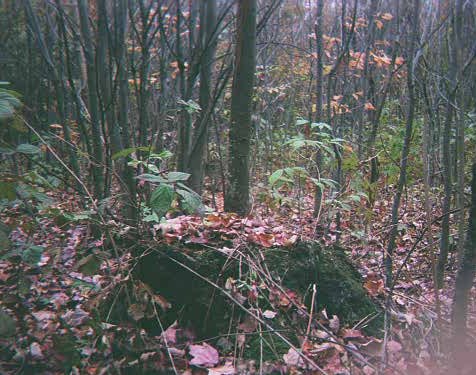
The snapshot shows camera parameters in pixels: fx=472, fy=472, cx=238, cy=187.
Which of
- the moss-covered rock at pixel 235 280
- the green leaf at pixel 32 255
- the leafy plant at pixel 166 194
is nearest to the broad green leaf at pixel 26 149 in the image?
the green leaf at pixel 32 255

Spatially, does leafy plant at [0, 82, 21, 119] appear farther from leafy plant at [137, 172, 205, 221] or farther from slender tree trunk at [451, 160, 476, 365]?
slender tree trunk at [451, 160, 476, 365]

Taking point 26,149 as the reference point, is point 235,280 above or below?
below

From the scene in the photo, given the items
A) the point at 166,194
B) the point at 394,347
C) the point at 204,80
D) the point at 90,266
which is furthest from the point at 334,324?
the point at 204,80

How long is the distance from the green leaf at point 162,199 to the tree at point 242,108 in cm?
130

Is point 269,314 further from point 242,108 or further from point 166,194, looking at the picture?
point 242,108

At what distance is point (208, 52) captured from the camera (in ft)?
13.8

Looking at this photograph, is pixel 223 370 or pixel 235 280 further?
pixel 235 280

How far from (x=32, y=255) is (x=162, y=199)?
73cm

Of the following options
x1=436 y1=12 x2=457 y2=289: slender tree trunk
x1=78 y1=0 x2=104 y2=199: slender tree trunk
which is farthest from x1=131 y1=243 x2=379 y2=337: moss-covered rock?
x1=78 y1=0 x2=104 y2=199: slender tree trunk

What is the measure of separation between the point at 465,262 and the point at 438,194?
3.39 meters

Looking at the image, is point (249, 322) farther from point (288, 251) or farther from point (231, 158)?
point (231, 158)

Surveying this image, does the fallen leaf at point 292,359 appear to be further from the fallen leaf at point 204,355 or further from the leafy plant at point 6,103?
the leafy plant at point 6,103

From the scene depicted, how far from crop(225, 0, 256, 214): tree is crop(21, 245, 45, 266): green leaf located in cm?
146

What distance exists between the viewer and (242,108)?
3.33 metres
